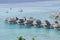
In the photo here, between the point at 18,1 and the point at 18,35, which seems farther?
the point at 18,1

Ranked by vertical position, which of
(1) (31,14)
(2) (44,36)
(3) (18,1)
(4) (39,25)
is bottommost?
(2) (44,36)

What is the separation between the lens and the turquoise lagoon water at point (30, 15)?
6.00ft

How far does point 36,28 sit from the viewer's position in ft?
6.10

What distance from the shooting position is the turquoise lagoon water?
6.00ft

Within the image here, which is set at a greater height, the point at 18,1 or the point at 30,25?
the point at 18,1

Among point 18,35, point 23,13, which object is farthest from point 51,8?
point 18,35

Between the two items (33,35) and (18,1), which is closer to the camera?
(33,35)

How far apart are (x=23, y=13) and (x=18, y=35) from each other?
0.96ft

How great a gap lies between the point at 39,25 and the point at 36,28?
6 cm

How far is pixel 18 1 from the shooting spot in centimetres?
195

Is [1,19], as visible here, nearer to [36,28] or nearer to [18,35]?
[18,35]

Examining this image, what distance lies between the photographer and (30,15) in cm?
188

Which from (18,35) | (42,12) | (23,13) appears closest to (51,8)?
(42,12)

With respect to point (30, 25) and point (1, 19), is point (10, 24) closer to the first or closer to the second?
point (1, 19)
